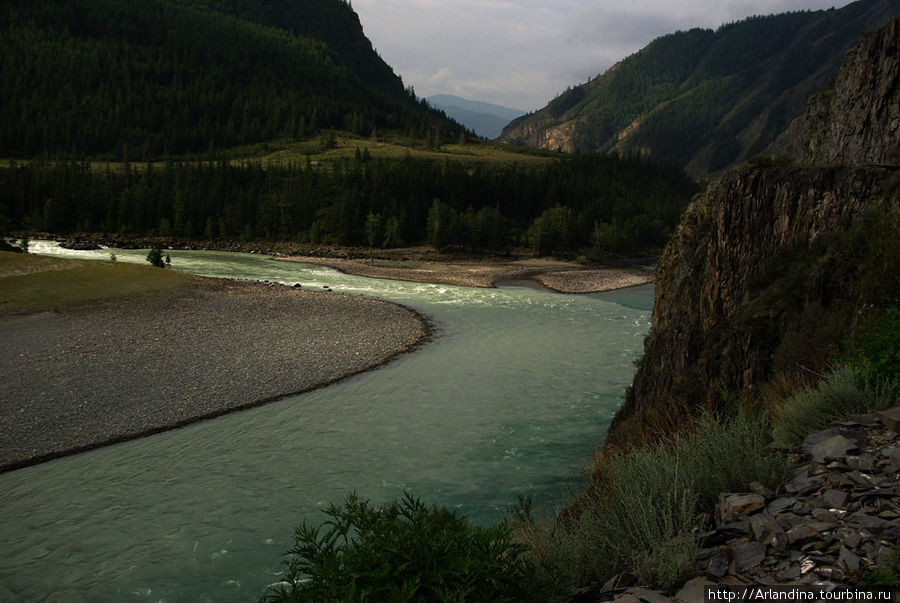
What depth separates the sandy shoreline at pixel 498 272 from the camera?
58.7m

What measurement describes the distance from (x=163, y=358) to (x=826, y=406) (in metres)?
24.2

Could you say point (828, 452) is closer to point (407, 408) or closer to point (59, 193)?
point (407, 408)

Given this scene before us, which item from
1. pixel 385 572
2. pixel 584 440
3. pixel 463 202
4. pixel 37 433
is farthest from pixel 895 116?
pixel 463 202

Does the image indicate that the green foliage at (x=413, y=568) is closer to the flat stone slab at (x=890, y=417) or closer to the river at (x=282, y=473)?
the flat stone slab at (x=890, y=417)

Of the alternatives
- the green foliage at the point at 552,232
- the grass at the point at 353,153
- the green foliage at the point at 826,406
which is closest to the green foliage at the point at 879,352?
the green foliage at the point at 826,406

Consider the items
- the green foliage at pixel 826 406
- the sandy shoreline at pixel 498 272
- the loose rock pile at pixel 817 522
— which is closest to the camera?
the loose rock pile at pixel 817 522

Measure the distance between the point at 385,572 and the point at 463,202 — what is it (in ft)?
375

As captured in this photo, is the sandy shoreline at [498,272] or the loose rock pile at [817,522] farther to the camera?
the sandy shoreline at [498,272]

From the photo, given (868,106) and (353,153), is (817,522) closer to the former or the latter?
(868,106)

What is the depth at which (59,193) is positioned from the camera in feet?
340

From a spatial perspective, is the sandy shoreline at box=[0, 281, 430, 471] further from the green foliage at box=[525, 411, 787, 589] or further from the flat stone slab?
the flat stone slab

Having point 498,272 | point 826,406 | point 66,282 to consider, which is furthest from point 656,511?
point 498,272

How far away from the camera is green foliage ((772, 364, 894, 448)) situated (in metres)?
5.83

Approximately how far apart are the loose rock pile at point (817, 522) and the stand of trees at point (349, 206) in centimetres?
8722
